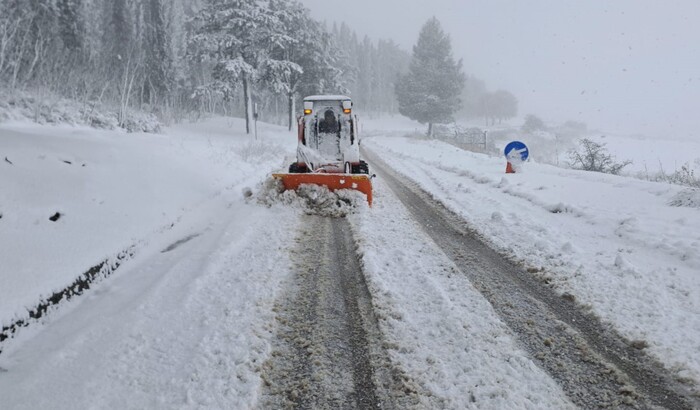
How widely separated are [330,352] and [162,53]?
140 ft

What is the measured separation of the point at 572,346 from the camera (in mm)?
2895

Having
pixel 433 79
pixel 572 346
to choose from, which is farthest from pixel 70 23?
pixel 572 346

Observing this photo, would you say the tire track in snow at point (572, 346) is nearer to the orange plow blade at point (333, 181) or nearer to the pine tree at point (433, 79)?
the orange plow blade at point (333, 181)

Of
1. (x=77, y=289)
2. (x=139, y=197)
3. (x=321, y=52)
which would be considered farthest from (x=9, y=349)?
(x=321, y=52)

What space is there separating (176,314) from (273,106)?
5792 cm

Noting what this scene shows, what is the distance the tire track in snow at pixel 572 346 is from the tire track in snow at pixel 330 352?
1.16 metres

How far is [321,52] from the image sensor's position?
30125mm

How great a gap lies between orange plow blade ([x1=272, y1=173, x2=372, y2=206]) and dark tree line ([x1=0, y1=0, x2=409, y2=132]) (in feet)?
34.7

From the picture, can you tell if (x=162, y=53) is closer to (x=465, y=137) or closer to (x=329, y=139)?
(x=465, y=137)

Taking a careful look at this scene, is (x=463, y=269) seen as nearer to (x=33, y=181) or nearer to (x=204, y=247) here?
(x=204, y=247)

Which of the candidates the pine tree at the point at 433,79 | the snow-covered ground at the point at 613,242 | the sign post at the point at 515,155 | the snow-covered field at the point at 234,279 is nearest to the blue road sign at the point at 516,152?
the sign post at the point at 515,155

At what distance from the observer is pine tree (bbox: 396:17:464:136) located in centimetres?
3741

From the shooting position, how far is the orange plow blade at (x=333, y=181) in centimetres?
774

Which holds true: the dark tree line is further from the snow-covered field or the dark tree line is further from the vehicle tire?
the snow-covered field
